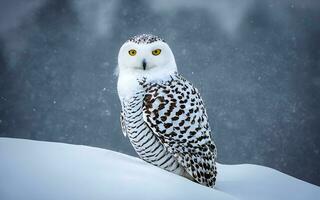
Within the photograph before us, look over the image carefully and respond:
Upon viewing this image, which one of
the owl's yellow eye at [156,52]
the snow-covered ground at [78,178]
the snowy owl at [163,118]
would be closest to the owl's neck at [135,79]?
the snowy owl at [163,118]

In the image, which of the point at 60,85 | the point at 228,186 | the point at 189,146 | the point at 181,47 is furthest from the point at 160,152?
the point at 60,85

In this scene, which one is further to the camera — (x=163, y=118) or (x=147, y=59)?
(x=147, y=59)

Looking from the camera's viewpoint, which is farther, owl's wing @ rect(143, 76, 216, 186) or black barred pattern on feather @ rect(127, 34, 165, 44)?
black barred pattern on feather @ rect(127, 34, 165, 44)

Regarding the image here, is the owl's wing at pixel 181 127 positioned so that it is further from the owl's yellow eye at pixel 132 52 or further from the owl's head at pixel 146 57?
the owl's yellow eye at pixel 132 52

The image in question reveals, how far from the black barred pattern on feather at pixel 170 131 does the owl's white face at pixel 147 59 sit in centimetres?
12

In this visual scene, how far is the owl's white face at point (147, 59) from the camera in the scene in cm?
217

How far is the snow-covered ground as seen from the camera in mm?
1235

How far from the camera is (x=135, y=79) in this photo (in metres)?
2.14

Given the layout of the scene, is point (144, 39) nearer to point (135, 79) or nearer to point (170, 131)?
point (135, 79)

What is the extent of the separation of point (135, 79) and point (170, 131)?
0.41 meters

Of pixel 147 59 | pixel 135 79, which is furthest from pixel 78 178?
pixel 147 59

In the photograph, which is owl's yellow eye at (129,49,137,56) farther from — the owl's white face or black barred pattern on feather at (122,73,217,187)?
black barred pattern on feather at (122,73,217,187)

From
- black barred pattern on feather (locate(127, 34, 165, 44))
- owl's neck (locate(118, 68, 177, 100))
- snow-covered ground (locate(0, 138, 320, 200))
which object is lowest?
snow-covered ground (locate(0, 138, 320, 200))

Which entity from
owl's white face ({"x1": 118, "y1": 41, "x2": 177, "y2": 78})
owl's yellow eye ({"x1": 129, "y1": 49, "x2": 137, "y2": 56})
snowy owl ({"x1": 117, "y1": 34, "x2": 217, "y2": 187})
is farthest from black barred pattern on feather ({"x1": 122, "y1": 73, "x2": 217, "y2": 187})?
owl's yellow eye ({"x1": 129, "y1": 49, "x2": 137, "y2": 56})
